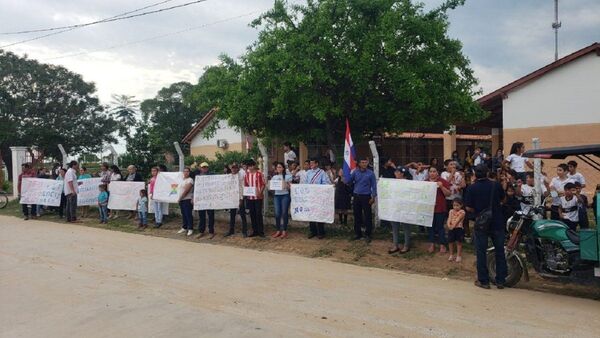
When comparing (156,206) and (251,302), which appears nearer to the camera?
(251,302)

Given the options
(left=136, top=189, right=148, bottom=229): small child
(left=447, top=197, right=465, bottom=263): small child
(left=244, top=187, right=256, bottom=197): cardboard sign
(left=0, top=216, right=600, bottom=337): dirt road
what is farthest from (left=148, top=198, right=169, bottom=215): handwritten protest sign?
(left=447, top=197, right=465, bottom=263): small child

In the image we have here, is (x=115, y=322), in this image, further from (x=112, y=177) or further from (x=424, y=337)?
(x=112, y=177)

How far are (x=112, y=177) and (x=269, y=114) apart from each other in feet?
19.6

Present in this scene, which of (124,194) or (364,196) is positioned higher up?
(364,196)

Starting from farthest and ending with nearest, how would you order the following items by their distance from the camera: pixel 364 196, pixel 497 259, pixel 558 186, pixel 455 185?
1. pixel 364 196
2. pixel 455 185
3. pixel 558 186
4. pixel 497 259

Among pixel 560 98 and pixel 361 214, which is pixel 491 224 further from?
pixel 560 98

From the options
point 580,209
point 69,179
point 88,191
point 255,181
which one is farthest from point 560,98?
point 69,179

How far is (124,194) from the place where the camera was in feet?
52.1

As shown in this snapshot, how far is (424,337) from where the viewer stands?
5.34m

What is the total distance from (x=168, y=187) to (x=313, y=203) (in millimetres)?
4958

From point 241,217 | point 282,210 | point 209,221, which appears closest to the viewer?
point 282,210

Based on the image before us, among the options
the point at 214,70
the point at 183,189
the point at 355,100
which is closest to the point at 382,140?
the point at 355,100

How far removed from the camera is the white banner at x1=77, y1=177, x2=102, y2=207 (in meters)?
16.9

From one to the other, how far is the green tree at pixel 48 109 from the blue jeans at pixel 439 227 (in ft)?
126
